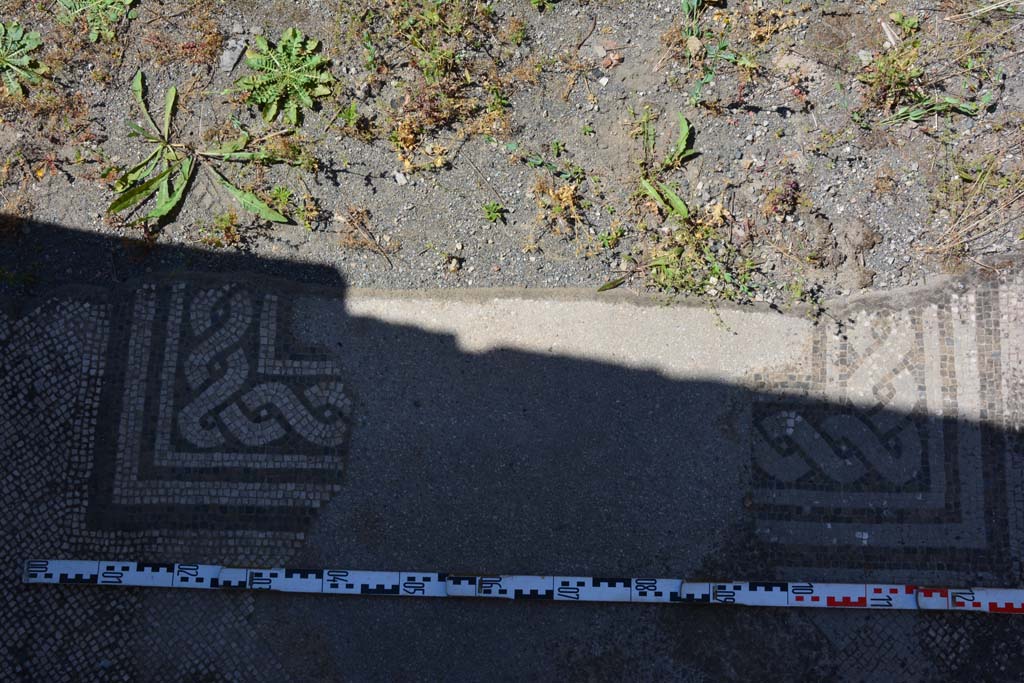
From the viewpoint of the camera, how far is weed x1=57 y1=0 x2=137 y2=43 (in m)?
6.68

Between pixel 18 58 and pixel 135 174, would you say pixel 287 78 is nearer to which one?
pixel 135 174

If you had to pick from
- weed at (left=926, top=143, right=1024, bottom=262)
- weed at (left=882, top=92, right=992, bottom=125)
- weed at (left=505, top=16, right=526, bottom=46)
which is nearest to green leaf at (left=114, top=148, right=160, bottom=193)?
weed at (left=505, top=16, right=526, bottom=46)

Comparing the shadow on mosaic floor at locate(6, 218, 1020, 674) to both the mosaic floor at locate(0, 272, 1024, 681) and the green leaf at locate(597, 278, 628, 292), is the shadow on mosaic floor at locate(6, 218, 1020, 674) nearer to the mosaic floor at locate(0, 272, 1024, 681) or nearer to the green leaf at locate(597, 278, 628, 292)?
the mosaic floor at locate(0, 272, 1024, 681)

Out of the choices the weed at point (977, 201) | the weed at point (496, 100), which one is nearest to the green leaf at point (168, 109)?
the weed at point (496, 100)

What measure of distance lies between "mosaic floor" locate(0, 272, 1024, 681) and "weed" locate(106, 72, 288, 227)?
0.77 meters

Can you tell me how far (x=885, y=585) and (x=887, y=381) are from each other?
5.83ft

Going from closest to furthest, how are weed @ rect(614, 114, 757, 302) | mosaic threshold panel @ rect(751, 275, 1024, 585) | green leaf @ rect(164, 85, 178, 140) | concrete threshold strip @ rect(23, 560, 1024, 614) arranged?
concrete threshold strip @ rect(23, 560, 1024, 614) < mosaic threshold panel @ rect(751, 275, 1024, 585) < weed @ rect(614, 114, 757, 302) < green leaf @ rect(164, 85, 178, 140)

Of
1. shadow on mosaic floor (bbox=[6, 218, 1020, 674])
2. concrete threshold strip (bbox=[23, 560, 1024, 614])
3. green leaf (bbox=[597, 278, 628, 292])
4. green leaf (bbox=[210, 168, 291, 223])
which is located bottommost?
concrete threshold strip (bbox=[23, 560, 1024, 614])

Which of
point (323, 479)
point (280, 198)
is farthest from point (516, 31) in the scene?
point (323, 479)

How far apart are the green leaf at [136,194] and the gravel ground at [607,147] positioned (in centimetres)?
14

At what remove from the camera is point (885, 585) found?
607 centimetres

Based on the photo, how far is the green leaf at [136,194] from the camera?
6465 millimetres

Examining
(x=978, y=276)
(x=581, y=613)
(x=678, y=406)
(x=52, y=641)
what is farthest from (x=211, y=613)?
(x=978, y=276)

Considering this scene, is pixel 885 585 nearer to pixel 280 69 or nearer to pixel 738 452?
pixel 738 452
